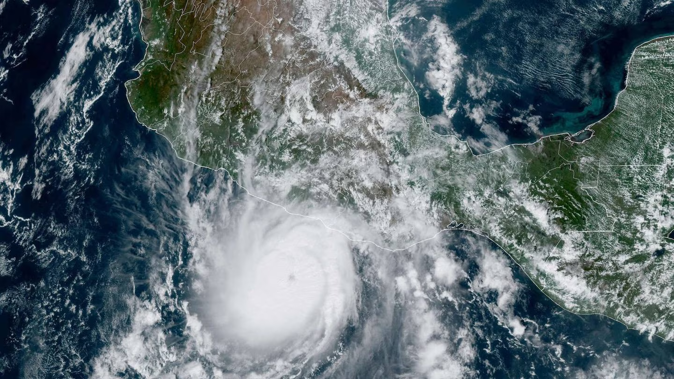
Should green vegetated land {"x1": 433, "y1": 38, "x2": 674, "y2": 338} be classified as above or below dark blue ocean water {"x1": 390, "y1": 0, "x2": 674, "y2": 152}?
below

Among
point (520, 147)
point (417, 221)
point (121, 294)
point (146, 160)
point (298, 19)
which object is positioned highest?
point (298, 19)

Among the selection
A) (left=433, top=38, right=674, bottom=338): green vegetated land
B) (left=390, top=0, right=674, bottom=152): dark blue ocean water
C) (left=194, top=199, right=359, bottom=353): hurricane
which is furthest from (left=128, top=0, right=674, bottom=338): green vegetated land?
(left=194, top=199, right=359, bottom=353): hurricane

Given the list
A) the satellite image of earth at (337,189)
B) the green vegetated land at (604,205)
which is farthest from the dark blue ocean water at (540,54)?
the green vegetated land at (604,205)

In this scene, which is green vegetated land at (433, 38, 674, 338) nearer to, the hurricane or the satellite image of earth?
the satellite image of earth

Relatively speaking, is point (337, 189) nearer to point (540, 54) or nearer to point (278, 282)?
point (278, 282)

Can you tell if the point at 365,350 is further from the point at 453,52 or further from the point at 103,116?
the point at 103,116

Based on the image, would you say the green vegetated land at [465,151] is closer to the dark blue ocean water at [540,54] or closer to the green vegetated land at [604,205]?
the green vegetated land at [604,205]

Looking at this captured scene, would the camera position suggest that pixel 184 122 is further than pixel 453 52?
Yes

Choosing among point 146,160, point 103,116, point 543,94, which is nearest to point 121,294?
point 146,160
